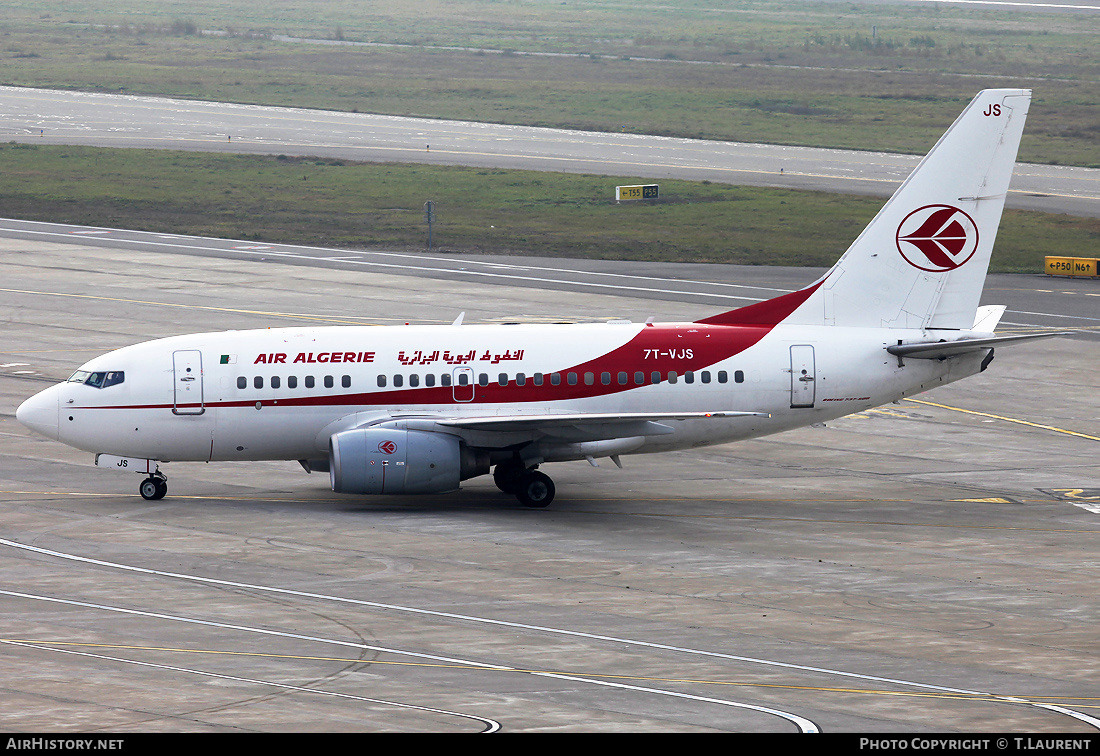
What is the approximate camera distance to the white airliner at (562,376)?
39250mm

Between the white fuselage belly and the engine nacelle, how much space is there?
1.02 m

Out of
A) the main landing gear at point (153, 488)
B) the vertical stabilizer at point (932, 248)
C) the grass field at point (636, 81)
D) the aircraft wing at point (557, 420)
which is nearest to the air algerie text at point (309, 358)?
the aircraft wing at point (557, 420)

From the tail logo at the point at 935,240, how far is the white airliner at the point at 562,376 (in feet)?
0.13

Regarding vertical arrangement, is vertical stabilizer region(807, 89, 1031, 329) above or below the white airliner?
above

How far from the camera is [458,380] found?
39531mm

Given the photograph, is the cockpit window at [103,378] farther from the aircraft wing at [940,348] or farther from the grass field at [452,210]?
the grass field at [452,210]

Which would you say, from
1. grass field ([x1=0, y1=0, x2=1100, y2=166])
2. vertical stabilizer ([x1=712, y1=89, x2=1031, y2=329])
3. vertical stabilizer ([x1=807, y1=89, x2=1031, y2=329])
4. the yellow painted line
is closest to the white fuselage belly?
vertical stabilizer ([x1=712, y1=89, x2=1031, y2=329])

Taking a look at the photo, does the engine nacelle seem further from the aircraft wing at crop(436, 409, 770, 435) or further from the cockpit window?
the cockpit window

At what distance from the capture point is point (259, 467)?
44.5 meters

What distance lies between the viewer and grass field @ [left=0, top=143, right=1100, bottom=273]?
8369 centimetres

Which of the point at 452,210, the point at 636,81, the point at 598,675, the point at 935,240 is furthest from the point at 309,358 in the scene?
the point at 636,81

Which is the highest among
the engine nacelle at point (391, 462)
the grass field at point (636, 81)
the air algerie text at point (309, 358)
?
the grass field at point (636, 81)
